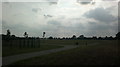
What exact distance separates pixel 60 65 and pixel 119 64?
4.24m

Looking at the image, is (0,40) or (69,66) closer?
(69,66)

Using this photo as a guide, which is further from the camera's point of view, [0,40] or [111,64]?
[0,40]

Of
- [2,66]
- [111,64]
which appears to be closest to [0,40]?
[2,66]

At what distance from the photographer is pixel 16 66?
486 inches

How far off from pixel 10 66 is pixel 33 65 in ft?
5.46

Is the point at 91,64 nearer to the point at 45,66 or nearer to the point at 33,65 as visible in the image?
the point at 45,66

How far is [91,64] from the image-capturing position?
12.4m

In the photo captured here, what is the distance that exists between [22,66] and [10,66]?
2.89ft

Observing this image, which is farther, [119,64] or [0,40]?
[0,40]

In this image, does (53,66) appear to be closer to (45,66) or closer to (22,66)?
(45,66)

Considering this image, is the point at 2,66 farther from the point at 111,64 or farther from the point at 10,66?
the point at 111,64

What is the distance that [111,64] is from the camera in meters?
12.2

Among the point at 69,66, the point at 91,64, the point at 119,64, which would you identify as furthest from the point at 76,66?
the point at 119,64

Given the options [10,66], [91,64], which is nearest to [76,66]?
[91,64]
